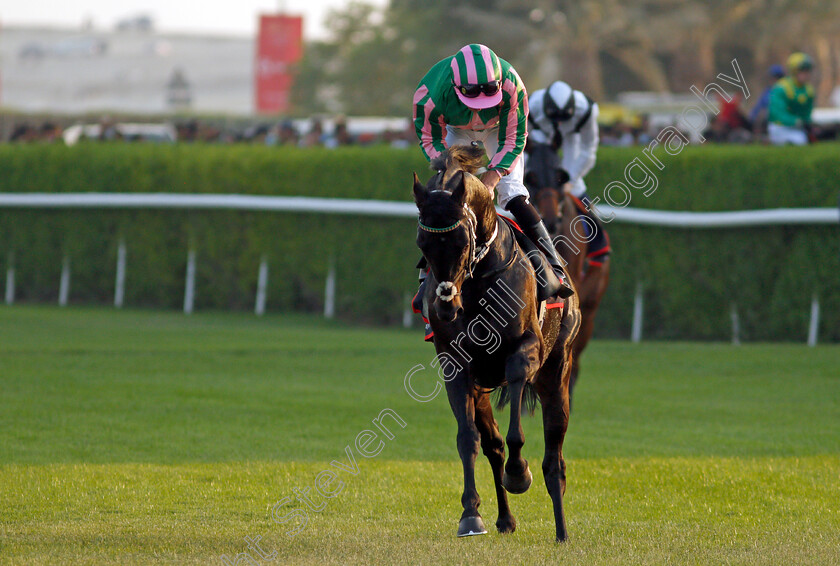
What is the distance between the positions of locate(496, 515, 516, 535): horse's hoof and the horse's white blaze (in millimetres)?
1233

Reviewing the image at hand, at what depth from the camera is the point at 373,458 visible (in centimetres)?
677

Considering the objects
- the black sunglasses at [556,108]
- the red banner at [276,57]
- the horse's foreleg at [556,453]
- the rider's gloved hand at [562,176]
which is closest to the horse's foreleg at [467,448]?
the horse's foreleg at [556,453]

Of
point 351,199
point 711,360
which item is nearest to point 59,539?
point 711,360

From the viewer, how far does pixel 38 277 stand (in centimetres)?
1535

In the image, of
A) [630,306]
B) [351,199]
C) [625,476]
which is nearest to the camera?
[625,476]

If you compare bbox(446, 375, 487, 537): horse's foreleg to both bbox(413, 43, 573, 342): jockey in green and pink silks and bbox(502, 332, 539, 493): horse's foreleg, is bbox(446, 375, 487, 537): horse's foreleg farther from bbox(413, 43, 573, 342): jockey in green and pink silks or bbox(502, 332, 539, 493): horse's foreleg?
bbox(413, 43, 573, 342): jockey in green and pink silks

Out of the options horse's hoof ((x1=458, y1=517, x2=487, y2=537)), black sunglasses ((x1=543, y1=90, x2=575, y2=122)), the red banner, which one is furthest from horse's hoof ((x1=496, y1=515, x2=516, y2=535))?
the red banner

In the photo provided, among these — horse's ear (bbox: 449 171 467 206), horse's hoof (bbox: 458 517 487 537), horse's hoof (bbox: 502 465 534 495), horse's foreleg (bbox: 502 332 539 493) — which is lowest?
horse's hoof (bbox: 458 517 487 537)

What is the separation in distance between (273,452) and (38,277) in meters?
9.44

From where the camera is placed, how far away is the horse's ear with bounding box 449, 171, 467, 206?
182 inches

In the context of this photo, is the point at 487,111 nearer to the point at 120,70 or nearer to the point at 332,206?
the point at 332,206

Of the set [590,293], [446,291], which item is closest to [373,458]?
[446,291]

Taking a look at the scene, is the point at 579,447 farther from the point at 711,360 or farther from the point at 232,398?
the point at 711,360

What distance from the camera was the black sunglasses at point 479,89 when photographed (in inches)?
222
